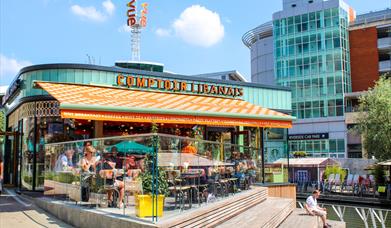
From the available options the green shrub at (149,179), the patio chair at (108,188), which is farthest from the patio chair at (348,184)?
the green shrub at (149,179)

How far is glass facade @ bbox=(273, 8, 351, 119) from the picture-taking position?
51.4m

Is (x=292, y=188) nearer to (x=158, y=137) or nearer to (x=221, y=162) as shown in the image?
(x=221, y=162)

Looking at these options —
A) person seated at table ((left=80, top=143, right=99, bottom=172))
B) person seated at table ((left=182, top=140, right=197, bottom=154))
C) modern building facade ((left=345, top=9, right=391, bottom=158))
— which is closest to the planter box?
person seated at table ((left=182, top=140, right=197, bottom=154))

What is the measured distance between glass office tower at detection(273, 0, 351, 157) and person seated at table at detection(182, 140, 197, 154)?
4404cm

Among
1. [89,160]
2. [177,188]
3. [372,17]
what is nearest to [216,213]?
[177,188]

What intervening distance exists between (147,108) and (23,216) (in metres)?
5.25

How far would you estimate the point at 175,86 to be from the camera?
20141mm

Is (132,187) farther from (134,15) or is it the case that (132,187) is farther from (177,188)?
(134,15)

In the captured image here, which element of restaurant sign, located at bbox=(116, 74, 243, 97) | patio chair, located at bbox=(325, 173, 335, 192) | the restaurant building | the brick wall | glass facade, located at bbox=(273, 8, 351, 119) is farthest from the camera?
glass facade, located at bbox=(273, 8, 351, 119)

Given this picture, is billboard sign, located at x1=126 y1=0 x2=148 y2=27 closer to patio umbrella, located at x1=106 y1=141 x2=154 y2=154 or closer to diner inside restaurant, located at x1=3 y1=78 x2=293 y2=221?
diner inside restaurant, located at x1=3 y1=78 x2=293 y2=221

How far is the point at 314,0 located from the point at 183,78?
4319cm

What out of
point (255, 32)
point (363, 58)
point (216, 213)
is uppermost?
point (255, 32)

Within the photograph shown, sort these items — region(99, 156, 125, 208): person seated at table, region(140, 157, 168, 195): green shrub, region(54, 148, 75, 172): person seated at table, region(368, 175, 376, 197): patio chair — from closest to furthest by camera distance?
region(140, 157, 168, 195): green shrub
region(99, 156, 125, 208): person seated at table
region(54, 148, 75, 172): person seated at table
region(368, 175, 376, 197): patio chair

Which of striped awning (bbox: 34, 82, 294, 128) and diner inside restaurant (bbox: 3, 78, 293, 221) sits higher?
striped awning (bbox: 34, 82, 294, 128)
